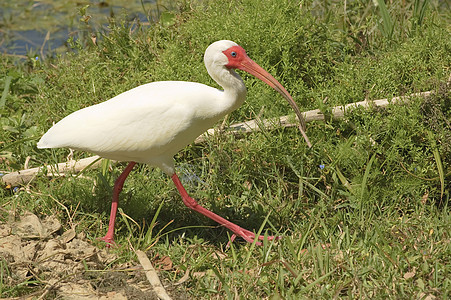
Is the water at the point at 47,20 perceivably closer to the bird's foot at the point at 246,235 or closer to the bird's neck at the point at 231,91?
the bird's neck at the point at 231,91

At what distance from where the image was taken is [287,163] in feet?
16.9

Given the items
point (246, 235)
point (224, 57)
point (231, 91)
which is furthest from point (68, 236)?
point (224, 57)

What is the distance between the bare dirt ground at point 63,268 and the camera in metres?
4.05

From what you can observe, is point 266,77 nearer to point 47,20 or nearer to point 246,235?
point 246,235

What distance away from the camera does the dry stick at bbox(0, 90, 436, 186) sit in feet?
17.3

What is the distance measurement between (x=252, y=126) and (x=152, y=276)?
70.5 inches

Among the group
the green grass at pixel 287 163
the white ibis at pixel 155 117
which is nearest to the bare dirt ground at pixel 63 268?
the green grass at pixel 287 163

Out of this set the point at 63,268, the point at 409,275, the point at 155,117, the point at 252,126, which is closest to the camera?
the point at 409,275

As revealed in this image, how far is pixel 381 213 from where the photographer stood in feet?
16.1

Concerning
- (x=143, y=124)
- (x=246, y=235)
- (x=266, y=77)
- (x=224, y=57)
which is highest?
(x=224, y=57)

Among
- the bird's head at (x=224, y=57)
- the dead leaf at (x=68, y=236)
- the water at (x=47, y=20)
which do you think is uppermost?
the bird's head at (x=224, y=57)

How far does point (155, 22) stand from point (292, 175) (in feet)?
9.80

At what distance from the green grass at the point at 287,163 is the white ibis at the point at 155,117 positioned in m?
0.57

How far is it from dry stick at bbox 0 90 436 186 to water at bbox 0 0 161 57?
2.96 meters
